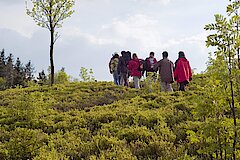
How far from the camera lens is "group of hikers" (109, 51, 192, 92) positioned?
16.5 metres

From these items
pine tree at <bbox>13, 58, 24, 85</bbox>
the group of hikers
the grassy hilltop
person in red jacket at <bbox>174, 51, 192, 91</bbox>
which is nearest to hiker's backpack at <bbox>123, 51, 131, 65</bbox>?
the group of hikers

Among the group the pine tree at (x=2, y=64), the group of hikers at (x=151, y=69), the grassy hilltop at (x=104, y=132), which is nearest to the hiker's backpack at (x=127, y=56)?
the group of hikers at (x=151, y=69)

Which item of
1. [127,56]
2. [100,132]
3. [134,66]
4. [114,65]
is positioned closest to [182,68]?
[134,66]

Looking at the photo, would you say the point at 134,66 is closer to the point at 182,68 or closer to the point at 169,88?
the point at 169,88

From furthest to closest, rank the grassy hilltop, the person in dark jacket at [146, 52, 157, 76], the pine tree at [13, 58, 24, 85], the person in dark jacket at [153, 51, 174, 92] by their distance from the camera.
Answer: the pine tree at [13, 58, 24, 85] < the person in dark jacket at [146, 52, 157, 76] < the person in dark jacket at [153, 51, 174, 92] < the grassy hilltop

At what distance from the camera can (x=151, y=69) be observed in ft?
63.6

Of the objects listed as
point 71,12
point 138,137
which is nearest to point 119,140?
point 138,137

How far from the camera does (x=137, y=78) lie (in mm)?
19688

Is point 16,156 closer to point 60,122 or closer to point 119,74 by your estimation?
point 60,122

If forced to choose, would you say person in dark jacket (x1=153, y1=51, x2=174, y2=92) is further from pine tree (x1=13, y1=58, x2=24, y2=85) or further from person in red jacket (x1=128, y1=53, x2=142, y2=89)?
pine tree (x1=13, y1=58, x2=24, y2=85)

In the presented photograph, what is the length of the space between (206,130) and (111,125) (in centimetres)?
510

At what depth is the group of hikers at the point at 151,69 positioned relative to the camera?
16477 millimetres

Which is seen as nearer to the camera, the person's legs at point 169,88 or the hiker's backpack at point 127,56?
the person's legs at point 169,88

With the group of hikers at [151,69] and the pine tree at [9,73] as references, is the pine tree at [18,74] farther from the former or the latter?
the group of hikers at [151,69]
